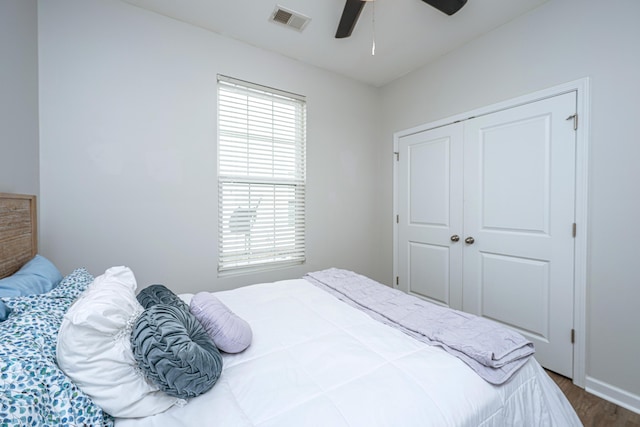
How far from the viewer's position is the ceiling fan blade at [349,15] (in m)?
1.84

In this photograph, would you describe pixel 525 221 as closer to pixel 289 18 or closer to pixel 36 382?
pixel 289 18

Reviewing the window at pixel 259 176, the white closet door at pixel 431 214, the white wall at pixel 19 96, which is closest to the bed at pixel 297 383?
the white wall at pixel 19 96

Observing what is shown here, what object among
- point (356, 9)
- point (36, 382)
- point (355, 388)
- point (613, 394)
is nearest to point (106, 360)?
point (36, 382)

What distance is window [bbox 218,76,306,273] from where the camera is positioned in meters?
2.50

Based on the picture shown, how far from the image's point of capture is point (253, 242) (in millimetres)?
2635

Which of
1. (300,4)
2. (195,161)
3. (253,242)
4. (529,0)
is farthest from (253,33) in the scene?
(529,0)

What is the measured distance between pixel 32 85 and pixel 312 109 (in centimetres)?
216

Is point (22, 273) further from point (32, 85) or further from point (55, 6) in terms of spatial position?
point (55, 6)

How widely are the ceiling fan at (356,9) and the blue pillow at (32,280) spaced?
235cm

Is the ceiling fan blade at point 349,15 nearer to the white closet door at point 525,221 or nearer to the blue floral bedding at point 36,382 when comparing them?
the white closet door at point 525,221

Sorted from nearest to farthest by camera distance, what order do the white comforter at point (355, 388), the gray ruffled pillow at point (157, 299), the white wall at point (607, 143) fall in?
the white comforter at point (355, 388) → the gray ruffled pillow at point (157, 299) → the white wall at point (607, 143)

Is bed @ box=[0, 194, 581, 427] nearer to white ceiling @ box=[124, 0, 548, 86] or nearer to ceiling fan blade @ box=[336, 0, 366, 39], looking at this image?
white ceiling @ box=[124, 0, 548, 86]

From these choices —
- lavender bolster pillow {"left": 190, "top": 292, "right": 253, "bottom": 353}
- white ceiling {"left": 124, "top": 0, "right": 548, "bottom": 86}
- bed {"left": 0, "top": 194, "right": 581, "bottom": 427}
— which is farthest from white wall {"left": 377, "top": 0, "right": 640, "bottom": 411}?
lavender bolster pillow {"left": 190, "top": 292, "right": 253, "bottom": 353}

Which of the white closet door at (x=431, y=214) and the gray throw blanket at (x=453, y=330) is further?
the white closet door at (x=431, y=214)
